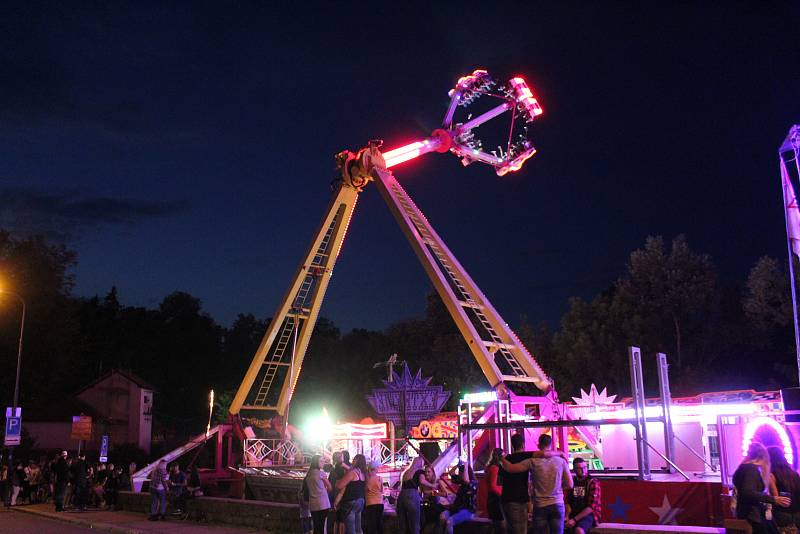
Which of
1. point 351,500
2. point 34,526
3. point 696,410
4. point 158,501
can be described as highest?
point 696,410

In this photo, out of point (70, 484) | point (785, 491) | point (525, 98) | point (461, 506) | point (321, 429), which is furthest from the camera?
point (525, 98)

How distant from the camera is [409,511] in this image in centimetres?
1087

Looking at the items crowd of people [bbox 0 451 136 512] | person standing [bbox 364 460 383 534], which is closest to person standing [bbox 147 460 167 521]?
crowd of people [bbox 0 451 136 512]

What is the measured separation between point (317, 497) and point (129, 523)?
339 inches

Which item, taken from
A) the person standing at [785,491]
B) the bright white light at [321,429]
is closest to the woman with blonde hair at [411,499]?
the person standing at [785,491]

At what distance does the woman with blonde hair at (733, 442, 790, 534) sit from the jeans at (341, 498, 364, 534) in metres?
5.98

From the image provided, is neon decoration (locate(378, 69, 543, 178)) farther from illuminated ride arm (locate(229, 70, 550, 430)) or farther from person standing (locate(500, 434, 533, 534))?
person standing (locate(500, 434, 533, 534))

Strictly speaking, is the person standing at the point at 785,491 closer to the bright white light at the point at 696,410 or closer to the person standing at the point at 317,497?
the person standing at the point at 317,497

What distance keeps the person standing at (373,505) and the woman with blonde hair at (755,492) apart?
231 inches

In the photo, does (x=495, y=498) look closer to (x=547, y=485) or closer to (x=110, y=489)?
(x=547, y=485)

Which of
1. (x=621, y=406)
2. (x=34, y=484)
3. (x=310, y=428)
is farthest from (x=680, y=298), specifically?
(x=34, y=484)

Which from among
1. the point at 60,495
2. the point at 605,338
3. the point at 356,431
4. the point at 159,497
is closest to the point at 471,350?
the point at 356,431

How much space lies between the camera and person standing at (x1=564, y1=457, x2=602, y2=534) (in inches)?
368

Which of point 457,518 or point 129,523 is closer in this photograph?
point 457,518
